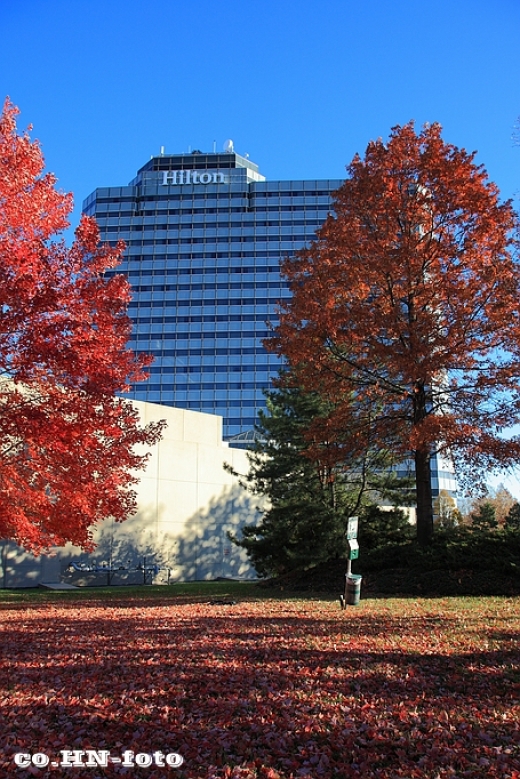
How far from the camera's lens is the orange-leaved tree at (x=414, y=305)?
16312 mm

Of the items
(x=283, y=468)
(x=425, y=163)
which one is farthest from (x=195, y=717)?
(x=283, y=468)

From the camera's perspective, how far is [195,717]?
5.59 metres

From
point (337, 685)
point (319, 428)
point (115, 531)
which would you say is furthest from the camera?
point (115, 531)

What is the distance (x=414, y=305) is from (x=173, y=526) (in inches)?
873

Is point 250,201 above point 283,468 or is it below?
above

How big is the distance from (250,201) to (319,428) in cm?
10212

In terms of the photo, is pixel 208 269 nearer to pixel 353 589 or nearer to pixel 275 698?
pixel 353 589

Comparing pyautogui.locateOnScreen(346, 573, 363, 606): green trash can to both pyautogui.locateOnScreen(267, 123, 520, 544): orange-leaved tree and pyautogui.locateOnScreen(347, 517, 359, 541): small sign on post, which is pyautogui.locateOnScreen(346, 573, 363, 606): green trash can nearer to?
pyautogui.locateOnScreen(347, 517, 359, 541): small sign on post

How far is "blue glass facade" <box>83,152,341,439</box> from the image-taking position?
104625mm

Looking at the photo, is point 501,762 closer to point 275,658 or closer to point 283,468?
point 275,658

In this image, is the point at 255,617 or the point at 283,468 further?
the point at 283,468

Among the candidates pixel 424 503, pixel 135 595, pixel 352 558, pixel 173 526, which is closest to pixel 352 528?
pixel 352 558

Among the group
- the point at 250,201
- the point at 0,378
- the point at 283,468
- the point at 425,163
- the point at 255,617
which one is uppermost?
the point at 250,201

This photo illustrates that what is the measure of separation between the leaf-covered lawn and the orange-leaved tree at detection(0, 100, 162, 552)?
11.9ft
